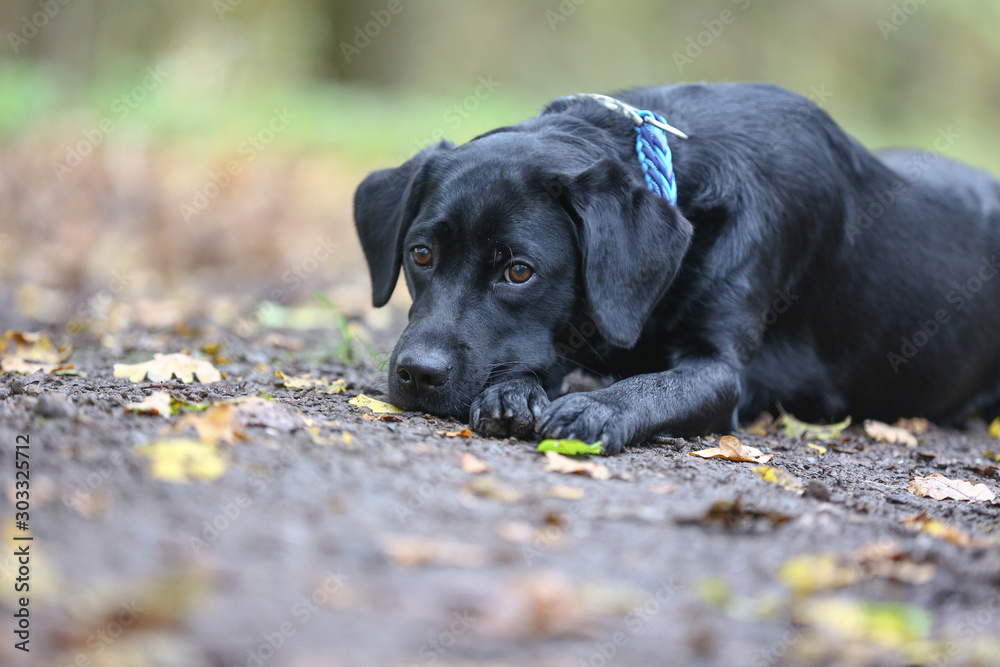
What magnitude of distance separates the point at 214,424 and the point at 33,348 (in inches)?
101

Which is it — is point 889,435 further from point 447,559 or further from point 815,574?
point 447,559

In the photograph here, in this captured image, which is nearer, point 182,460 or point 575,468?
point 182,460

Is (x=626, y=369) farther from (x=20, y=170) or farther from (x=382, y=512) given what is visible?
(x=20, y=170)

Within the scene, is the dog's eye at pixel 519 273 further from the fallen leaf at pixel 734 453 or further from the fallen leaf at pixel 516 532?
the fallen leaf at pixel 516 532

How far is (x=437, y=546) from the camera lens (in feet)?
7.19

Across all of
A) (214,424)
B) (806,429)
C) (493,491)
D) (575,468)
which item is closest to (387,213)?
(214,424)

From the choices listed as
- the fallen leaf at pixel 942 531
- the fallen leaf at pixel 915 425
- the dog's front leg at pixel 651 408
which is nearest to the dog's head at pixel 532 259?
the dog's front leg at pixel 651 408

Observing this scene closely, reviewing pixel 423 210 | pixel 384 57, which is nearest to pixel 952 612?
pixel 423 210

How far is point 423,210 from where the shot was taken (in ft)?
12.6

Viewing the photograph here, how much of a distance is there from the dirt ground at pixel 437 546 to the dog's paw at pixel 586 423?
0.25 ft

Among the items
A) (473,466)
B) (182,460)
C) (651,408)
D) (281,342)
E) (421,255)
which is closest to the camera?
(182,460)

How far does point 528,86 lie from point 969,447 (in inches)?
752

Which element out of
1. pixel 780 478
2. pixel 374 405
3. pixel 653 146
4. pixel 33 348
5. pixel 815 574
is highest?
pixel 653 146

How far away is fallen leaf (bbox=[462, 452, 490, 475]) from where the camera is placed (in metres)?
2.76
